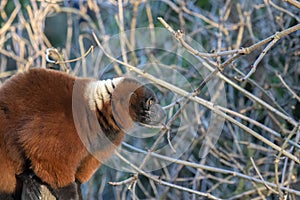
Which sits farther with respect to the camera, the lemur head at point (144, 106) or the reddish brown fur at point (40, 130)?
the lemur head at point (144, 106)

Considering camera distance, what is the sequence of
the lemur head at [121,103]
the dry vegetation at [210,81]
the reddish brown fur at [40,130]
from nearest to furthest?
the reddish brown fur at [40,130]
the lemur head at [121,103]
the dry vegetation at [210,81]

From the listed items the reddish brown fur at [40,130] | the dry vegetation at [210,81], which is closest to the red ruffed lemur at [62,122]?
the reddish brown fur at [40,130]

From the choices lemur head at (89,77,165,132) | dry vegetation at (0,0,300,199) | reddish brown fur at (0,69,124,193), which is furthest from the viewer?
dry vegetation at (0,0,300,199)

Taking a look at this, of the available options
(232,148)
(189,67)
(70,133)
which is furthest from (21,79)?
(232,148)

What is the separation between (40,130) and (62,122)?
4.9 inches

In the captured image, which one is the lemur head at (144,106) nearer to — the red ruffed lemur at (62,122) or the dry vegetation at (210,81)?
the red ruffed lemur at (62,122)

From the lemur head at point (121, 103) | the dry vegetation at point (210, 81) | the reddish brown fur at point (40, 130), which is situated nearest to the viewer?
the reddish brown fur at point (40, 130)

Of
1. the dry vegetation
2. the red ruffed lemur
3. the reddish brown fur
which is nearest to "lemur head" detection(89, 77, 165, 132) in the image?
the red ruffed lemur

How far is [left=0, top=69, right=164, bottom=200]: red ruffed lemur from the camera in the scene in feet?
11.3

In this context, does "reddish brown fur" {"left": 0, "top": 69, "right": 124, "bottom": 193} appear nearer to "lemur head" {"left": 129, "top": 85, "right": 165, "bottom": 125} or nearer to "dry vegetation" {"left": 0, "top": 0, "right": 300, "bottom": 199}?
"lemur head" {"left": 129, "top": 85, "right": 165, "bottom": 125}

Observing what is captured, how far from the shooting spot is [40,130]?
3.43m

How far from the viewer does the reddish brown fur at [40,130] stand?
3426 millimetres

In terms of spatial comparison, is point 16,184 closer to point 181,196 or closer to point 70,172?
point 70,172

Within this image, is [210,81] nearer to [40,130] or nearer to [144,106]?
[144,106]
